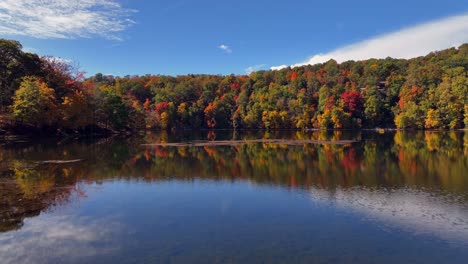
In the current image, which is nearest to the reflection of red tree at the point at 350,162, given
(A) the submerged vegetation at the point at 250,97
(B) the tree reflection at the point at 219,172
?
(B) the tree reflection at the point at 219,172

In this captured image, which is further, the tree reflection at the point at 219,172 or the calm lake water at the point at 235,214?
the tree reflection at the point at 219,172

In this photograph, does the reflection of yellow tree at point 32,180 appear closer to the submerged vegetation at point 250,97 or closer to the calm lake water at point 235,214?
the calm lake water at point 235,214

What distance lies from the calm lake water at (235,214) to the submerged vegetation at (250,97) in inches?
1084

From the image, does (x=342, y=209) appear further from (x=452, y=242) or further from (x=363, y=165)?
(x=363, y=165)

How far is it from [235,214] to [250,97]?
8640 centimetres

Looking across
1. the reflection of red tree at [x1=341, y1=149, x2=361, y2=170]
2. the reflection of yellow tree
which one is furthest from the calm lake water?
the reflection of red tree at [x1=341, y1=149, x2=361, y2=170]

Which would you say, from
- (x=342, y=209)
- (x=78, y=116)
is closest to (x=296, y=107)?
(x=78, y=116)

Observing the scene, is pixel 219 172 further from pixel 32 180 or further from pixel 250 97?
pixel 250 97

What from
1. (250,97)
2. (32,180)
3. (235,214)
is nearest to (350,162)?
(235,214)

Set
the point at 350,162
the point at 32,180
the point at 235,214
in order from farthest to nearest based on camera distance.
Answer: the point at 350,162, the point at 32,180, the point at 235,214

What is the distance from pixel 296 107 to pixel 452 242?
8170 cm

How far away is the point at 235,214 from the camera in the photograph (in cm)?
1194

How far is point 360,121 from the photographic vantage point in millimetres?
82688

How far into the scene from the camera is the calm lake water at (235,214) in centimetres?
849
